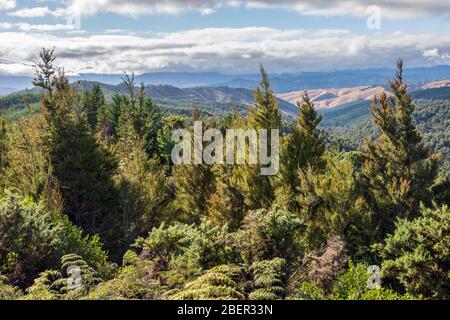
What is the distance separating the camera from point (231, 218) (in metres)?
31.2

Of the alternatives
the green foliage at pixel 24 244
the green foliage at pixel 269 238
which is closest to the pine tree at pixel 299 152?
the green foliage at pixel 269 238

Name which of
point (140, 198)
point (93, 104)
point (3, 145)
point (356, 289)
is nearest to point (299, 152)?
point (140, 198)

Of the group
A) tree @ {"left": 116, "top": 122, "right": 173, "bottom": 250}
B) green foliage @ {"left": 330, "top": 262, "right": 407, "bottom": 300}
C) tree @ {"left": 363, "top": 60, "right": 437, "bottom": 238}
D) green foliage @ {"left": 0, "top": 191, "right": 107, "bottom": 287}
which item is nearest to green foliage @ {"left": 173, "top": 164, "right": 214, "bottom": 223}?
tree @ {"left": 116, "top": 122, "right": 173, "bottom": 250}

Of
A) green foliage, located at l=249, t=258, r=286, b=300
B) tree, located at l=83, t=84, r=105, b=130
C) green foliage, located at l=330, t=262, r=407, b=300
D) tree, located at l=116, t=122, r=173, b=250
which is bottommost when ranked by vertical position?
tree, located at l=116, t=122, r=173, b=250

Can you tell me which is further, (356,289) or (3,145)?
(3,145)

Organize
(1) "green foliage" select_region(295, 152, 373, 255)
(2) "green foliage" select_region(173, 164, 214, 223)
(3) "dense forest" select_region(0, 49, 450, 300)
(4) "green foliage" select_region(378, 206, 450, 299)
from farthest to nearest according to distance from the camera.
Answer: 1. (2) "green foliage" select_region(173, 164, 214, 223)
2. (1) "green foliage" select_region(295, 152, 373, 255)
3. (4) "green foliage" select_region(378, 206, 450, 299)
4. (3) "dense forest" select_region(0, 49, 450, 300)

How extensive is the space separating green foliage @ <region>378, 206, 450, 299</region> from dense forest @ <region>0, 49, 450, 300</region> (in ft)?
0.16

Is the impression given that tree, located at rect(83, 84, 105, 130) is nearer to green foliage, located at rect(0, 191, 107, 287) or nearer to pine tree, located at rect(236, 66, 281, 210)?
pine tree, located at rect(236, 66, 281, 210)

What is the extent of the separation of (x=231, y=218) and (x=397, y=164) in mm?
15214

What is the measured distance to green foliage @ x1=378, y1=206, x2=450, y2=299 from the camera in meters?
15.0

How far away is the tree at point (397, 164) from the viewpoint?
31.9m

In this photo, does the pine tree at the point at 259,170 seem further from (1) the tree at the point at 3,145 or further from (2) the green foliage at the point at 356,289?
(1) the tree at the point at 3,145

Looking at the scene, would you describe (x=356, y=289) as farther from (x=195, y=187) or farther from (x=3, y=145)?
(x=3, y=145)
